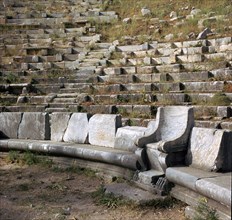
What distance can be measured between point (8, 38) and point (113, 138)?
10.4m

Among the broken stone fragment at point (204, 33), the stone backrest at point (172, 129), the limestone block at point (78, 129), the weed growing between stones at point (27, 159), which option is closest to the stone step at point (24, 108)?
the weed growing between stones at point (27, 159)

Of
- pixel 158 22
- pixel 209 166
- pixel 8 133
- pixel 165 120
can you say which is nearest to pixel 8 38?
pixel 158 22

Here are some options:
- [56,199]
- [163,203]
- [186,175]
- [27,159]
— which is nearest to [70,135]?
[27,159]

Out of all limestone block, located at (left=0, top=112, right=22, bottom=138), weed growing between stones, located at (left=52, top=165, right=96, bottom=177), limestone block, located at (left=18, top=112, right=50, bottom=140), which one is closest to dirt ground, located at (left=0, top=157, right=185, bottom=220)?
weed growing between stones, located at (left=52, top=165, right=96, bottom=177)

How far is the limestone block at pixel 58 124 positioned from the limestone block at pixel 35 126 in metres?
0.17

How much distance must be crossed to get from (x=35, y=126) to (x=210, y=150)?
4.40 metres

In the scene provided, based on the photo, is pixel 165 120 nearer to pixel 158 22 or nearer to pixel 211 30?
pixel 211 30

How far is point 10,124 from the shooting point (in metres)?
8.68

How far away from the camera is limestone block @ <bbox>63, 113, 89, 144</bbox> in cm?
752

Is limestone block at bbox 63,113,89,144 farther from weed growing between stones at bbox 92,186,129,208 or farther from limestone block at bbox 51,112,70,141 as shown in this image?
weed growing between stones at bbox 92,186,129,208

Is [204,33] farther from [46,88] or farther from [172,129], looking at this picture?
[172,129]

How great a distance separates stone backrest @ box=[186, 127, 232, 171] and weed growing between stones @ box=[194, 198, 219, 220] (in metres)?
0.56

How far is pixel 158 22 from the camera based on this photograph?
15.8 m

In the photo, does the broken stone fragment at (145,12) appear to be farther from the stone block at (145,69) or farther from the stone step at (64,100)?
the stone step at (64,100)
